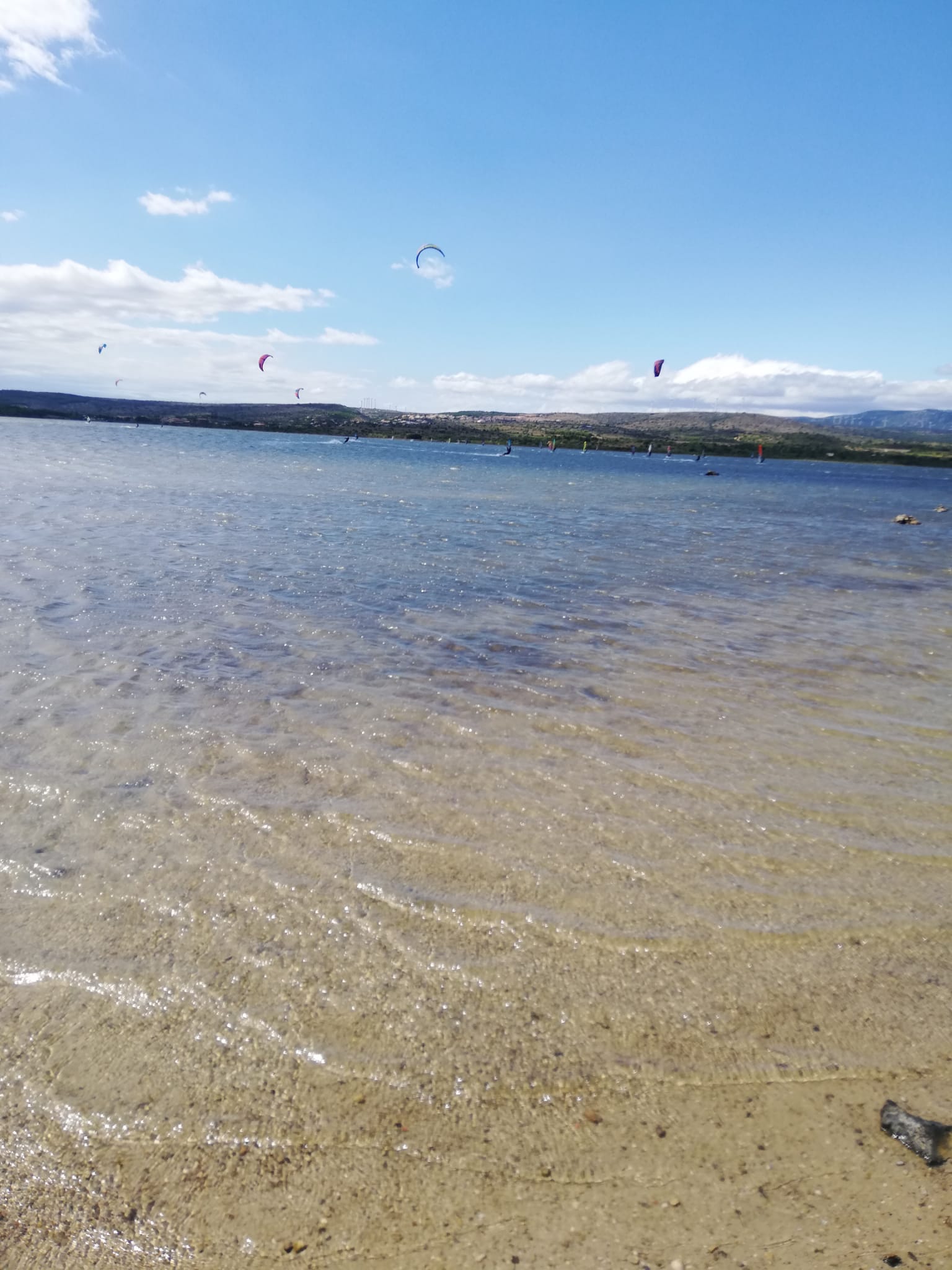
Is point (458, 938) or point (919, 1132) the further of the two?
point (458, 938)

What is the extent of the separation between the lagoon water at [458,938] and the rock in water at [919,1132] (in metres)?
0.12

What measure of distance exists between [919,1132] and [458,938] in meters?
2.52

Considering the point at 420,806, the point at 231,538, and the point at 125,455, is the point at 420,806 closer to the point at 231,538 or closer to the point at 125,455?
the point at 231,538

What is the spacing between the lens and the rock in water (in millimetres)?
3033

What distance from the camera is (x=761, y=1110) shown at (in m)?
3.31

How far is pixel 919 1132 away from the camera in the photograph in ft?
10.2

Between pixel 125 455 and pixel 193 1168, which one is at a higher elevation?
pixel 125 455

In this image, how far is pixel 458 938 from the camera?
14.5 feet

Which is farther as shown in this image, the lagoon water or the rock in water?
the rock in water

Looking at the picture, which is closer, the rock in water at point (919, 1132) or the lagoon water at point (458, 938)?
the lagoon water at point (458, 938)

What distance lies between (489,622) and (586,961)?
8.30 meters

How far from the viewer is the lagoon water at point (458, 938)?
2.89 meters

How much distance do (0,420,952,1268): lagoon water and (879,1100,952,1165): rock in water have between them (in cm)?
12

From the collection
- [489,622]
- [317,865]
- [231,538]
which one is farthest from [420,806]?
[231,538]
